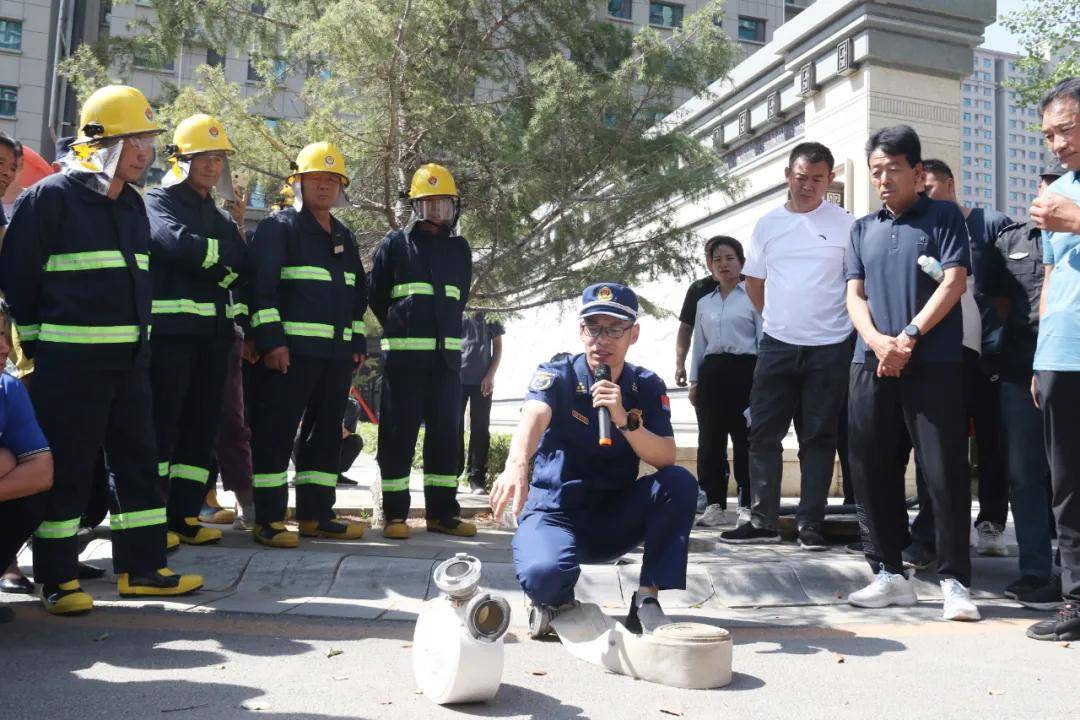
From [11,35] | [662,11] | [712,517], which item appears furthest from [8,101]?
[712,517]

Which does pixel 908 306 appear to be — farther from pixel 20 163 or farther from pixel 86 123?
pixel 20 163

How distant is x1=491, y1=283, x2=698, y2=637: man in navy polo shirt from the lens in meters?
3.94

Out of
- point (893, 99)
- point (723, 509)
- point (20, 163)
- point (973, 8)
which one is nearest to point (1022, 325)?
point (723, 509)

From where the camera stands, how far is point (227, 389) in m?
6.64

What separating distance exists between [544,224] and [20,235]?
355 cm

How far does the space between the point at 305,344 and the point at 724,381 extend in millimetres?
2906

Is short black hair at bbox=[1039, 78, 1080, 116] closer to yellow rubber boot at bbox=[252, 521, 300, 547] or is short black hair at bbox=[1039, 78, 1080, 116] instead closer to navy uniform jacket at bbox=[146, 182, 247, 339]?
navy uniform jacket at bbox=[146, 182, 247, 339]

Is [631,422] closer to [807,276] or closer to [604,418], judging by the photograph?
[604,418]

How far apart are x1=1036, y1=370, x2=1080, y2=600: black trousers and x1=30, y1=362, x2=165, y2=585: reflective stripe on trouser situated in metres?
3.97

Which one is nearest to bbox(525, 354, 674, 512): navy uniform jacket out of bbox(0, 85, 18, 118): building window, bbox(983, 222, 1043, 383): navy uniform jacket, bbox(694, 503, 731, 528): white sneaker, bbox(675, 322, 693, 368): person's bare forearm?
bbox(983, 222, 1043, 383): navy uniform jacket

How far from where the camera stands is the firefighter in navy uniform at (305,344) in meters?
5.63

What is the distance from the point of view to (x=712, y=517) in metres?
6.97

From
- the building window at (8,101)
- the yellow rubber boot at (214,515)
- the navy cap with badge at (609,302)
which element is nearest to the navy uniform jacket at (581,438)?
the navy cap with badge at (609,302)

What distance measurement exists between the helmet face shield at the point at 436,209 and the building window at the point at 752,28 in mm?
40776
